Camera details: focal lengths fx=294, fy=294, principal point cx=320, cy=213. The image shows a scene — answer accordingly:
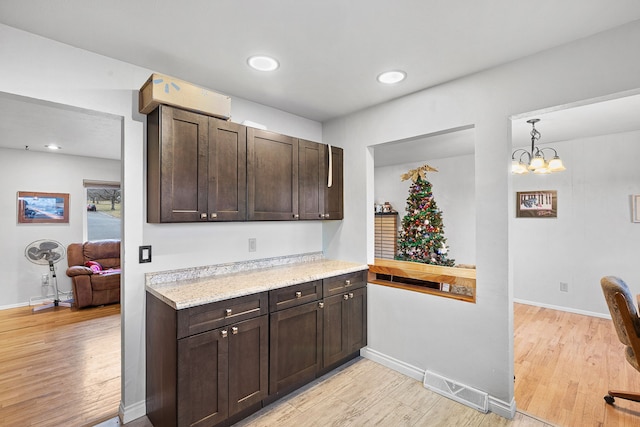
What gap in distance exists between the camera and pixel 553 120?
337 centimetres

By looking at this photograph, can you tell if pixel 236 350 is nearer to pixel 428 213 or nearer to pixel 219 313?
pixel 219 313

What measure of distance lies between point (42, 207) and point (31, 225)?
33 cm

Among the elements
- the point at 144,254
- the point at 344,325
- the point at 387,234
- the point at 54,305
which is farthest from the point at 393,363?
the point at 54,305

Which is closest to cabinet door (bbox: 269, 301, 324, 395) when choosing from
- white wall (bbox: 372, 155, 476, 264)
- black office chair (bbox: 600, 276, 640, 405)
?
black office chair (bbox: 600, 276, 640, 405)

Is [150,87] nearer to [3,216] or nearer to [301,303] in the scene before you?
[301,303]

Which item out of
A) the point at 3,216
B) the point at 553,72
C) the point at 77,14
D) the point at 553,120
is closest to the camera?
the point at 77,14

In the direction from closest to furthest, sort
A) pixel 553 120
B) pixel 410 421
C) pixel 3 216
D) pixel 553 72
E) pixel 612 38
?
pixel 612 38 < pixel 553 72 < pixel 410 421 < pixel 553 120 < pixel 3 216


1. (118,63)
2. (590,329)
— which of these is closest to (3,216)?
(118,63)

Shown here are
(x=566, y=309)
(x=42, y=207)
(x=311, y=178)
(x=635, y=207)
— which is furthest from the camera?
(x=42, y=207)

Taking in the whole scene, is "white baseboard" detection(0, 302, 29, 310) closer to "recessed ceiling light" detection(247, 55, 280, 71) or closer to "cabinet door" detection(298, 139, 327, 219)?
"cabinet door" detection(298, 139, 327, 219)

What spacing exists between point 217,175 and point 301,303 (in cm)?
119

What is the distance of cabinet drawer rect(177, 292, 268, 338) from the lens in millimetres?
1728

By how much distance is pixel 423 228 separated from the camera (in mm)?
4203

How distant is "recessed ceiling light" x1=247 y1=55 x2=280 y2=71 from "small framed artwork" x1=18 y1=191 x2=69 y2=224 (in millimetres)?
5191
